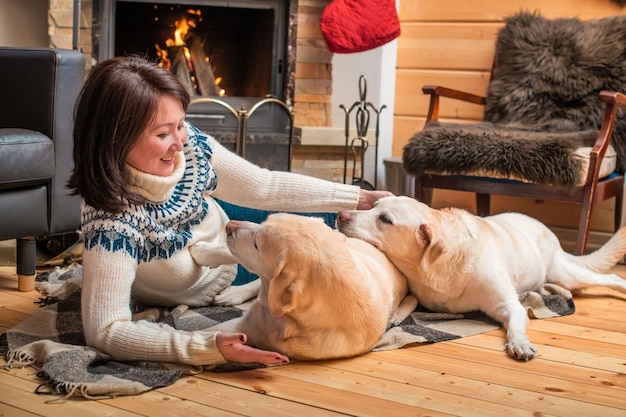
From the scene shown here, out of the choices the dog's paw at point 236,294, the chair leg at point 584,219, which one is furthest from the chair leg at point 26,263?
the chair leg at point 584,219

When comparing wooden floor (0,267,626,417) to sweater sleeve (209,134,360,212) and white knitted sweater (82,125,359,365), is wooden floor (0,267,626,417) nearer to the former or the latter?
white knitted sweater (82,125,359,365)

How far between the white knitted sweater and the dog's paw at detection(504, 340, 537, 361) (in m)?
0.62

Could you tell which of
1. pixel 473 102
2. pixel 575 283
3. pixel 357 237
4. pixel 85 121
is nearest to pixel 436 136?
pixel 473 102

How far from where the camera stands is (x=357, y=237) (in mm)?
2273

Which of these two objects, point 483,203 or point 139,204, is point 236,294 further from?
point 483,203

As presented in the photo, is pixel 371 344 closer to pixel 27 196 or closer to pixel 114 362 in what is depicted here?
pixel 114 362

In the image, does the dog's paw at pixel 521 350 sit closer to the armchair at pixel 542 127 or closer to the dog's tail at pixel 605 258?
the dog's tail at pixel 605 258

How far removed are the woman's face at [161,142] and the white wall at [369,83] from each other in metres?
2.21

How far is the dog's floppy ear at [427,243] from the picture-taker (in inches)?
88.6

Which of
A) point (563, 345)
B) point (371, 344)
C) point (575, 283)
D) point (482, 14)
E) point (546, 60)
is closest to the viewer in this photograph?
point (371, 344)

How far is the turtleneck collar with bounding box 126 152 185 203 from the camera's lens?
1963 millimetres

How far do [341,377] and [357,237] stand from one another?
1.66ft

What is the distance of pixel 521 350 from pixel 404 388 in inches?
16.2

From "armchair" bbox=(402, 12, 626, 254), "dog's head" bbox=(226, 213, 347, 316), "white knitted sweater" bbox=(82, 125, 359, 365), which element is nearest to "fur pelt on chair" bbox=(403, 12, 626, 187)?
"armchair" bbox=(402, 12, 626, 254)
